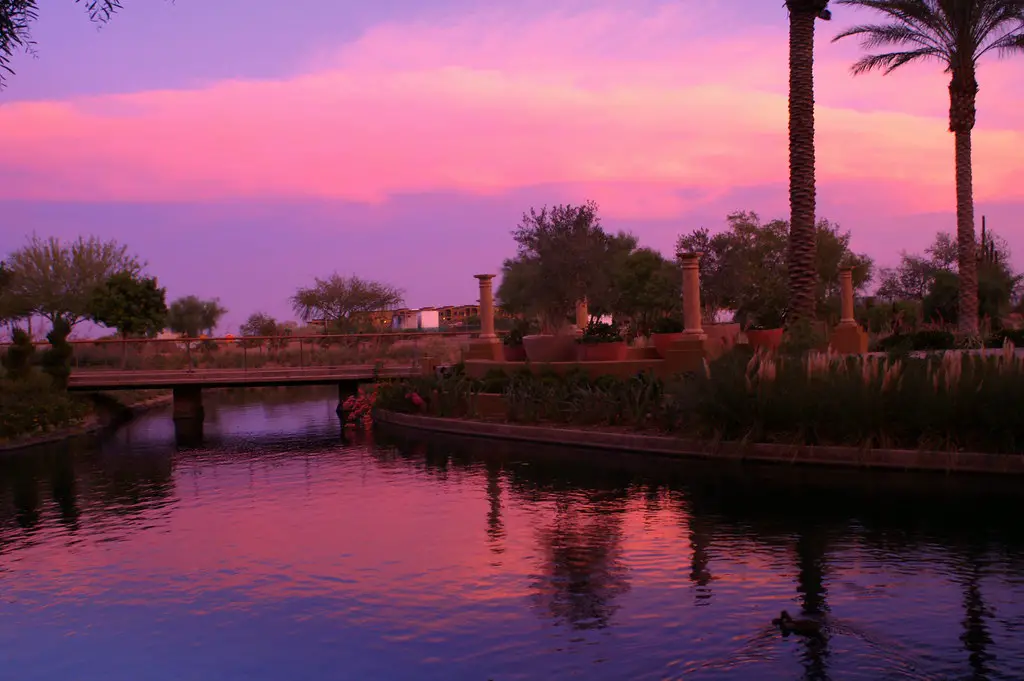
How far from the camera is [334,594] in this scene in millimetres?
8547

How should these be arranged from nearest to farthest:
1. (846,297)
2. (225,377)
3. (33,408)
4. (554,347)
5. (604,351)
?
(604,351), (33,408), (554,347), (225,377), (846,297)

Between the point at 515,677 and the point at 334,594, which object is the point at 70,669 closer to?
the point at 334,594

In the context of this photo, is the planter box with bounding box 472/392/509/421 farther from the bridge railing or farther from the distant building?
the distant building

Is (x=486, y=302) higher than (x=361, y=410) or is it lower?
higher

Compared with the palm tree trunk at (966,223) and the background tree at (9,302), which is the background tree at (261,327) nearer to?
the background tree at (9,302)

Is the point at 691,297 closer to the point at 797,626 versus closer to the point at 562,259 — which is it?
the point at 562,259

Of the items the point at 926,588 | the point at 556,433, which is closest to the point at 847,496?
the point at 926,588

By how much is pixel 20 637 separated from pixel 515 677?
417cm

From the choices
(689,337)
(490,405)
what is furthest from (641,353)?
(490,405)

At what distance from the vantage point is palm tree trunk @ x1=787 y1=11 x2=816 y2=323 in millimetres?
23438

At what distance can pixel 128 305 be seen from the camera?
54.4 metres

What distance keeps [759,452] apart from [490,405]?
9015 millimetres

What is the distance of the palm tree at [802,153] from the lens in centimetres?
2342

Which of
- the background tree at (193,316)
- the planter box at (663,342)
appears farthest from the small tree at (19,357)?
the background tree at (193,316)
